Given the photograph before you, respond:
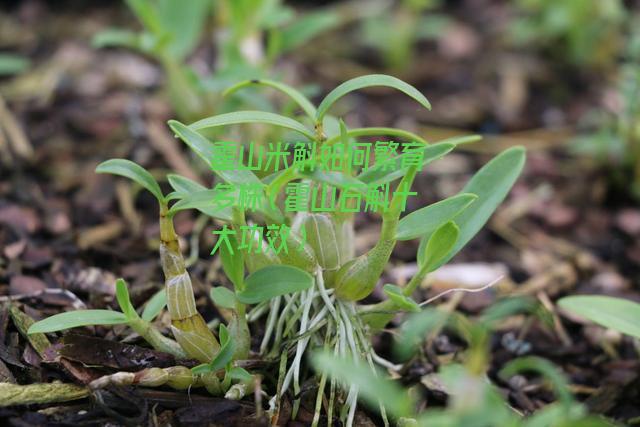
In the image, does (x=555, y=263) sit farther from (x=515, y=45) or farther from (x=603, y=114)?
(x=515, y=45)

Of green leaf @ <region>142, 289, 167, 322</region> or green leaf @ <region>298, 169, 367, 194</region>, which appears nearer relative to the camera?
green leaf @ <region>298, 169, 367, 194</region>

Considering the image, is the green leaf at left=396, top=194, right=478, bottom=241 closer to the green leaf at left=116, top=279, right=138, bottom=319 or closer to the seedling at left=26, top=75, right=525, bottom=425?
the seedling at left=26, top=75, right=525, bottom=425

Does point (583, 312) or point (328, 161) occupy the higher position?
point (328, 161)

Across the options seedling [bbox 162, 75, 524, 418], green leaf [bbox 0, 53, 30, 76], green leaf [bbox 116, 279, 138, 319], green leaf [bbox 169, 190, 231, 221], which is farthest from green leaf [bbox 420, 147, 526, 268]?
green leaf [bbox 0, 53, 30, 76]

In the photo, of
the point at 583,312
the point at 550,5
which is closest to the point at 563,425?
the point at 583,312

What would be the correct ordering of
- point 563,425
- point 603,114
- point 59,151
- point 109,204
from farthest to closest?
point 603,114
point 59,151
point 109,204
point 563,425

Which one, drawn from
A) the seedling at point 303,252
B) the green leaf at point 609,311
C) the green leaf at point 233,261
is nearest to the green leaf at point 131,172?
the seedling at point 303,252
